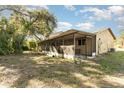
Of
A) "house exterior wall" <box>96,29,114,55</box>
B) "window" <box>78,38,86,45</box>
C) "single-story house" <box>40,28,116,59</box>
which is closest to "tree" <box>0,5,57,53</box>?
"single-story house" <box>40,28,116,59</box>

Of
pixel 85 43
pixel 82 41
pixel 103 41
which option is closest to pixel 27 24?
pixel 82 41

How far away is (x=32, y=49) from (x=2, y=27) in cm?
1040

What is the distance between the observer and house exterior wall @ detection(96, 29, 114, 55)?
60.0 ft

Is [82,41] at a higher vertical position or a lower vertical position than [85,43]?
higher

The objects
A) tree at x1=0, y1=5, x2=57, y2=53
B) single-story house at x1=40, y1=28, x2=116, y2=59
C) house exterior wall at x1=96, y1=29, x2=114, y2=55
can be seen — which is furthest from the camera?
tree at x1=0, y1=5, x2=57, y2=53

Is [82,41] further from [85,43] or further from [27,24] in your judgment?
[27,24]

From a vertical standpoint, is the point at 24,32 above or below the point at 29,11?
below

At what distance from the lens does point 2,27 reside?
19.7m

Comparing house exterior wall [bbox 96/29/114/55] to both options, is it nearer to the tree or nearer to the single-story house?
the single-story house

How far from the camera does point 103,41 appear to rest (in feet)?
64.8
